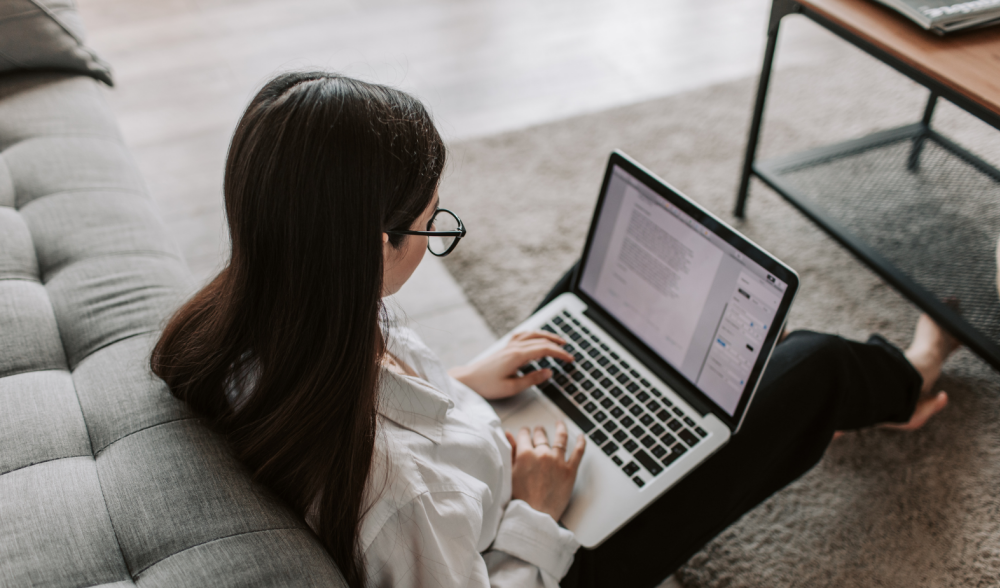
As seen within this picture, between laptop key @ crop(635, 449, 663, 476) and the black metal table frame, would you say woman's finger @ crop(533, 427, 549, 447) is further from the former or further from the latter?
the black metal table frame

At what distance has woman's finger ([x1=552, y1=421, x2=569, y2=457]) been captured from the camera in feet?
3.14

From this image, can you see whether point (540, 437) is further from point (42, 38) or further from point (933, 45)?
point (42, 38)

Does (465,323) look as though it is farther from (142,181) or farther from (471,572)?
(471,572)

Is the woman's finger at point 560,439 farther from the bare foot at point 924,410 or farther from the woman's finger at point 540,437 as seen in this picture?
the bare foot at point 924,410

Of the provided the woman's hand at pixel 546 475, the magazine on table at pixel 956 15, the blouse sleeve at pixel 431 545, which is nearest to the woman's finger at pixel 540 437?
the woman's hand at pixel 546 475

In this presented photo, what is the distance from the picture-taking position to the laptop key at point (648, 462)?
0.96 meters

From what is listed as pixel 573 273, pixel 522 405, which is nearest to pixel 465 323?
pixel 573 273

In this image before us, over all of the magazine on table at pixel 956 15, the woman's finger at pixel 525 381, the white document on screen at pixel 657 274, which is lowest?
the woman's finger at pixel 525 381

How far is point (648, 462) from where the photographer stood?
3.19ft

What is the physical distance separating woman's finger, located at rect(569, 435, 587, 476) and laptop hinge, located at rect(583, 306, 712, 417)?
0.55ft

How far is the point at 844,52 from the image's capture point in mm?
2561

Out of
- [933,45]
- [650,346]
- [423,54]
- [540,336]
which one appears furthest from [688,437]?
[423,54]

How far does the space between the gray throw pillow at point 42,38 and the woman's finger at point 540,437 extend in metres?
1.26

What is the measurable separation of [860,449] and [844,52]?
1.72 m
